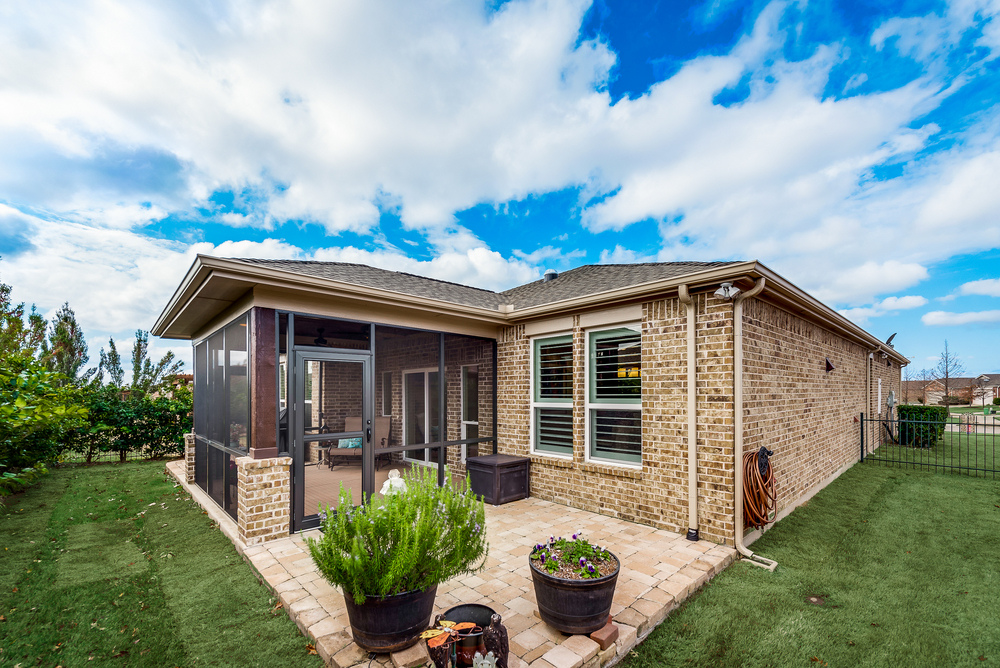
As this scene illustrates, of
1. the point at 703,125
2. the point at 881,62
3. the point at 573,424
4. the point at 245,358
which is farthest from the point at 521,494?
the point at 881,62

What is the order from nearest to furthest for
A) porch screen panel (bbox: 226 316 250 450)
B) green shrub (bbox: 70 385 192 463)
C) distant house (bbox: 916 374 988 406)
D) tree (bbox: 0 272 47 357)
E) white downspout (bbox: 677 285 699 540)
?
white downspout (bbox: 677 285 699 540)
porch screen panel (bbox: 226 316 250 450)
green shrub (bbox: 70 385 192 463)
tree (bbox: 0 272 47 357)
distant house (bbox: 916 374 988 406)

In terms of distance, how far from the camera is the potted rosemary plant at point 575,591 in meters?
2.65

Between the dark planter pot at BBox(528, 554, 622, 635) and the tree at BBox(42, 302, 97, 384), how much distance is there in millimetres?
16887

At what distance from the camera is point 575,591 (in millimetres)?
2648

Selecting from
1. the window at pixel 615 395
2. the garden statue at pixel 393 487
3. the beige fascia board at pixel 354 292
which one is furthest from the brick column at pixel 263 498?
the window at pixel 615 395

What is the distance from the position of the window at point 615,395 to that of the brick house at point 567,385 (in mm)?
21

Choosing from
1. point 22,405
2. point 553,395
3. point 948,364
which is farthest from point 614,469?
point 948,364

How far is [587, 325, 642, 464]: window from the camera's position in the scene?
5.23m

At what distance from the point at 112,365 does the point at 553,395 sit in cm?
1759

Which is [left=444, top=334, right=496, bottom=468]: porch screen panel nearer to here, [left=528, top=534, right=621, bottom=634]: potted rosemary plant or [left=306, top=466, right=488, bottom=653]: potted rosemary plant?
[left=528, top=534, right=621, bottom=634]: potted rosemary plant

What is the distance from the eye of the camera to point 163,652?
8.79ft

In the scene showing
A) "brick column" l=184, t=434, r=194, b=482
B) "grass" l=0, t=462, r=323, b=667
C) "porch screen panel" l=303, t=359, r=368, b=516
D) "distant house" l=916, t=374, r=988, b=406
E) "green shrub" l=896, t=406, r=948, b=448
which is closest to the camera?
"grass" l=0, t=462, r=323, b=667

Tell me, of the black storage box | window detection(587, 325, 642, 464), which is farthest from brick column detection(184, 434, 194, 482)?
window detection(587, 325, 642, 464)

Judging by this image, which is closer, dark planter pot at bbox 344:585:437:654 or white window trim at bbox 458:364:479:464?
dark planter pot at bbox 344:585:437:654
